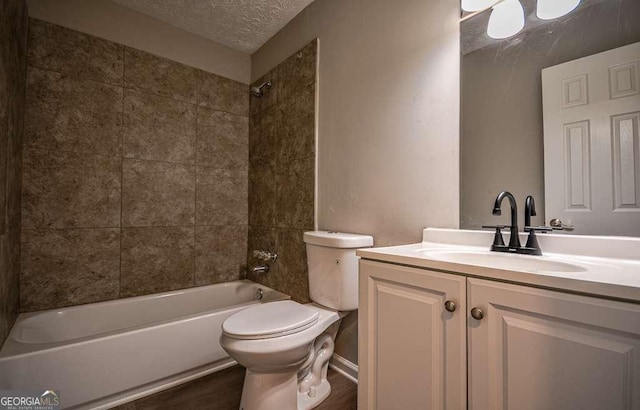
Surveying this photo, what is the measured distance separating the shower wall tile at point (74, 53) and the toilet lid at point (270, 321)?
6.03ft

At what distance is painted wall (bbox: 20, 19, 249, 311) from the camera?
5.54 ft

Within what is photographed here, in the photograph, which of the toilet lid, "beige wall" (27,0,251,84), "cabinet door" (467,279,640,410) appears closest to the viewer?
"cabinet door" (467,279,640,410)

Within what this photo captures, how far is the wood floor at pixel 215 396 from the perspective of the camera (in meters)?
1.39

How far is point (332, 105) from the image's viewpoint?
5.91ft

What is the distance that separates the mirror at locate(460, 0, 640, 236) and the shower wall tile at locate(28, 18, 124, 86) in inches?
85.5

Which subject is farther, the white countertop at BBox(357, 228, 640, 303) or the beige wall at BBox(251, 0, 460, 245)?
the beige wall at BBox(251, 0, 460, 245)

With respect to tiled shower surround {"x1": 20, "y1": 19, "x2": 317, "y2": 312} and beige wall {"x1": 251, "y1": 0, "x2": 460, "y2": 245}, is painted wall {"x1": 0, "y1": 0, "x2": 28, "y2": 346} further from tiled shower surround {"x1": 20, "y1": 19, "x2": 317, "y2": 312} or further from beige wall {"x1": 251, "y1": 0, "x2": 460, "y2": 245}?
beige wall {"x1": 251, "y1": 0, "x2": 460, "y2": 245}

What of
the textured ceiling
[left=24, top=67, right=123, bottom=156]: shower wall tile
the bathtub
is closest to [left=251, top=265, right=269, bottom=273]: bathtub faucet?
the bathtub

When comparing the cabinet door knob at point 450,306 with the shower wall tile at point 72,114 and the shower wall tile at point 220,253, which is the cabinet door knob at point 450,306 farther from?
the shower wall tile at point 72,114

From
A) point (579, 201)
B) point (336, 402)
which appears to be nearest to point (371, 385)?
point (336, 402)

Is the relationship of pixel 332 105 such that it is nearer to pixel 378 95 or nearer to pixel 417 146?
pixel 378 95

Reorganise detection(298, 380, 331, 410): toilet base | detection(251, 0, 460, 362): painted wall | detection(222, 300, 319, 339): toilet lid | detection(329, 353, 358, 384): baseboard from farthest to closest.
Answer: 1. detection(329, 353, 358, 384): baseboard
2. detection(298, 380, 331, 410): toilet base
3. detection(251, 0, 460, 362): painted wall
4. detection(222, 300, 319, 339): toilet lid

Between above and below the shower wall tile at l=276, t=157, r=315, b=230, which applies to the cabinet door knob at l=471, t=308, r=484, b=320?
below

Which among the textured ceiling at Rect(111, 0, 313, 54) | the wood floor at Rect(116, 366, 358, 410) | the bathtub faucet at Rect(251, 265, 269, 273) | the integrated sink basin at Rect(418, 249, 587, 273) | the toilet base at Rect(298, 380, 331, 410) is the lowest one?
the wood floor at Rect(116, 366, 358, 410)
